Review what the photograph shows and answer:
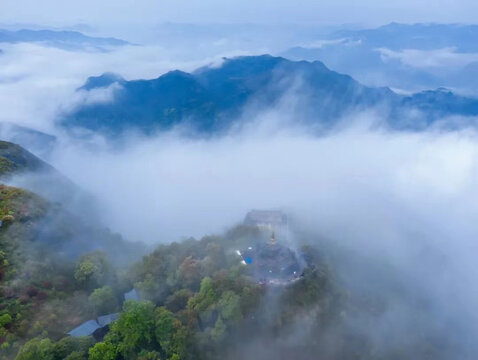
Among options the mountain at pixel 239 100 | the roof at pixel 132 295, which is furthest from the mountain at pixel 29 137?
the roof at pixel 132 295

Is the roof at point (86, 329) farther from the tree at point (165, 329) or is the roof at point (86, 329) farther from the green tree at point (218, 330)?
the green tree at point (218, 330)

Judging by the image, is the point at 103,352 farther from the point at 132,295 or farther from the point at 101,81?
the point at 101,81

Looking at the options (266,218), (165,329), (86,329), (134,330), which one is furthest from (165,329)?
(266,218)

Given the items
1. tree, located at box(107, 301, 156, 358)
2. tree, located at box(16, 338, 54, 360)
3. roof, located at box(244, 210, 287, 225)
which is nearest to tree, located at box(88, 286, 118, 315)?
tree, located at box(107, 301, 156, 358)

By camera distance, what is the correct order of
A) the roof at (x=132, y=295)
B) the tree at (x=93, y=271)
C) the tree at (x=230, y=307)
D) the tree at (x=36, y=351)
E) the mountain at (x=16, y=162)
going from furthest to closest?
the mountain at (x=16, y=162)
the tree at (x=93, y=271)
the roof at (x=132, y=295)
the tree at (x=230, y=307)
the tree at (x=36, y=351)

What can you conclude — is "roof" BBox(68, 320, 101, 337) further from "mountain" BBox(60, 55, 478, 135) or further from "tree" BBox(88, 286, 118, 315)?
"mountain" BBox(60, 55, 478, 135)

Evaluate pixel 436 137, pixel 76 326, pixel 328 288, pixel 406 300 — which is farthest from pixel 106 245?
pixel 436 137
